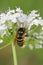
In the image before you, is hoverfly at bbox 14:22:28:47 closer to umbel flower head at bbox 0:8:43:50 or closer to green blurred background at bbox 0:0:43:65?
umbel flower head at bbox 0:8:43:50

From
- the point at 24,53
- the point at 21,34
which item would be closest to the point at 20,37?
the point at 21,34

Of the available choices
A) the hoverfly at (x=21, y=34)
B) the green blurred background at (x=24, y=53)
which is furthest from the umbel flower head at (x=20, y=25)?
the green blurred background at (x=24, y=53)

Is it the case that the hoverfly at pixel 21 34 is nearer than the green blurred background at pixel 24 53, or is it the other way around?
the hoverfly at pixel 21 34

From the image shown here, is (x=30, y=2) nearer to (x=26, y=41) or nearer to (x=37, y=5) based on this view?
(x=37, y=5)

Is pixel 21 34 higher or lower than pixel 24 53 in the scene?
higher

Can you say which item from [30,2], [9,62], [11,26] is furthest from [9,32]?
[30,2]

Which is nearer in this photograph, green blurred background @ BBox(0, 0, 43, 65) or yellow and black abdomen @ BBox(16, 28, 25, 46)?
yellow and black abdomen @ BBox(16, 28, 25, 46)

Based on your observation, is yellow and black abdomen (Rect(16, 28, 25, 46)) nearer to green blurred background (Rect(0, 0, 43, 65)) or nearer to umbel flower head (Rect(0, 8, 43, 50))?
umbel flower head (Rect(0, 8, 43, 50))

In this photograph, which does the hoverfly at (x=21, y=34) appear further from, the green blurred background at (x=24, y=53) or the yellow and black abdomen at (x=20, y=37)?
the green blurred background at (x=24, y=53)

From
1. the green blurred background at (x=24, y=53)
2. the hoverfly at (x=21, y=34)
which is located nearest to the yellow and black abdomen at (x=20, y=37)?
the hoverfly at (x=21, y=34)

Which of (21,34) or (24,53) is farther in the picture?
(24,53)

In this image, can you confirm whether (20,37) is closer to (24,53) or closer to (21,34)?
(21,34)

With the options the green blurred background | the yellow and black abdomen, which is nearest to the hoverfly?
the yellow and black abdomen


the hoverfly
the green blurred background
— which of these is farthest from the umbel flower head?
the green blurred background
